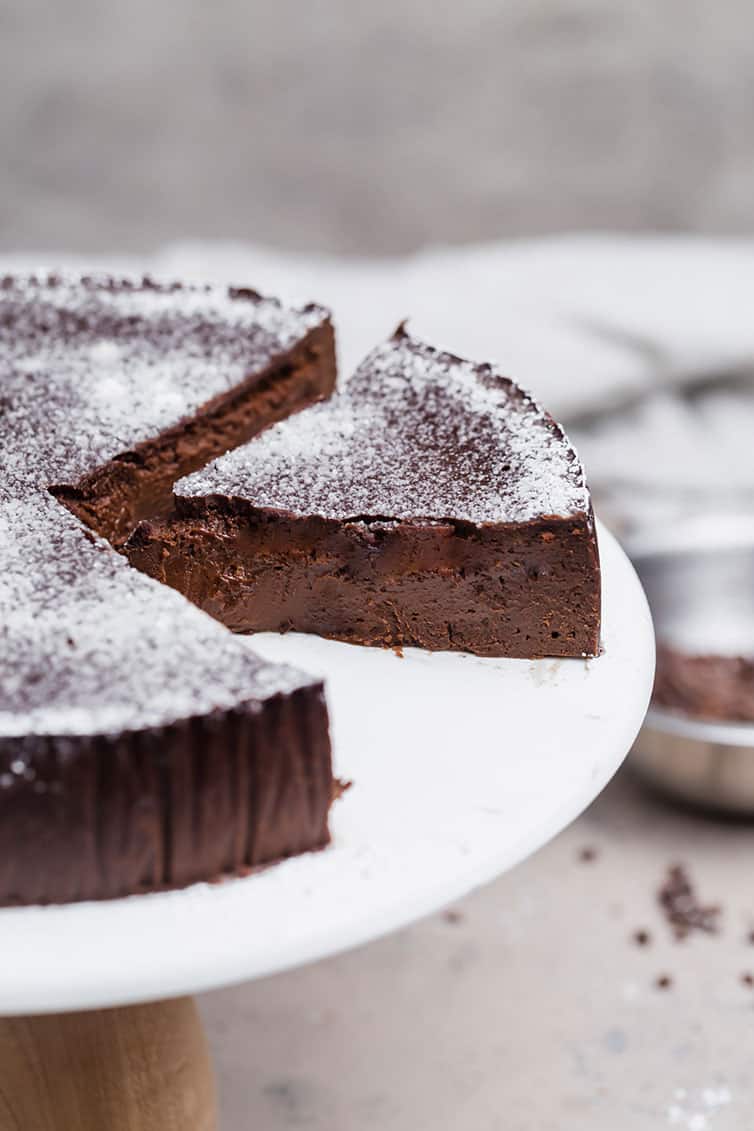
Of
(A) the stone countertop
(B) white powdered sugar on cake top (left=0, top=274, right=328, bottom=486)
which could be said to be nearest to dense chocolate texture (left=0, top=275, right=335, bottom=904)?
(B) white powdered sugar on cake top (left=0, top=274, right=328, bottom=486)

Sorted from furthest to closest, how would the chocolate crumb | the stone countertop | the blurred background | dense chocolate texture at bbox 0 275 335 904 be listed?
the chocolate crumb
the blurred background
the stone countertop
dense chocolate texture at bbox 0 275 335 904

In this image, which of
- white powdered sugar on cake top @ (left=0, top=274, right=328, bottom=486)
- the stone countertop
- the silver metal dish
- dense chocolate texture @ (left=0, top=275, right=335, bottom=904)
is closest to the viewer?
dense chocolate texture @ (left=0, top=275, right=335, bottom=904)

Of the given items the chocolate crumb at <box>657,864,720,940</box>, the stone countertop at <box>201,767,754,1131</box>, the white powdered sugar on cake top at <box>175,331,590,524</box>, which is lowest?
the stone countertop at <box>201,767,754,1131</box>

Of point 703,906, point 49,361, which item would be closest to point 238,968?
point 49,361

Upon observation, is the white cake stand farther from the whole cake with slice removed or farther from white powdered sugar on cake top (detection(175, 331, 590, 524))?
white powdered sugar on cake top (detection(175, 331, 590, 524))

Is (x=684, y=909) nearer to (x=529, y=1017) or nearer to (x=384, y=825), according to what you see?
(x=529, y=1017)

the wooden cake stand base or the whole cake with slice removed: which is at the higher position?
the whole cake with slice removed

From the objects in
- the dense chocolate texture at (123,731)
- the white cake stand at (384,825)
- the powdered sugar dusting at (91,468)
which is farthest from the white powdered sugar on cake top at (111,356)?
the white cake stand at (384,825)

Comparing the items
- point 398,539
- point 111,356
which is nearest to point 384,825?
point 398,539
